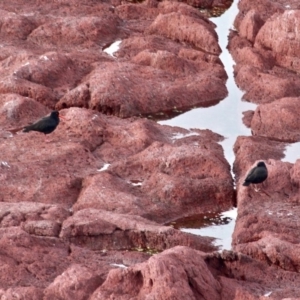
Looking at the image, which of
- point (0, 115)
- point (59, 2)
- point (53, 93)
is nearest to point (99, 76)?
point (53, 93)

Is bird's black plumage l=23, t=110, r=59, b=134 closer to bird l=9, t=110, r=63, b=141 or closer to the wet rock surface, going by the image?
bird l=9, t=110, r=63, b=141

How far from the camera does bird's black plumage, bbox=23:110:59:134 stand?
27.6 m

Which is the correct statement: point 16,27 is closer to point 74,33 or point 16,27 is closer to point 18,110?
point 74,33

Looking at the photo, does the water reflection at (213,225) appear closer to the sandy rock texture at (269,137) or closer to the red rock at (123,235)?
the sandy rock texture at (269,137)

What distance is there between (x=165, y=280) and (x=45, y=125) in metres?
11.8

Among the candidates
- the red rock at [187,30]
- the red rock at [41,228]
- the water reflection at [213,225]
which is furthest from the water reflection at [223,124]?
the red rock at [41,228]

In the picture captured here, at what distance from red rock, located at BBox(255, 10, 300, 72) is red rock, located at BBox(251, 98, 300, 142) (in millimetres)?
5300

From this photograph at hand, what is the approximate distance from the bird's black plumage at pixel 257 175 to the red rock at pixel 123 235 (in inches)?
102

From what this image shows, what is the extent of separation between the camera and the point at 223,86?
34.0 metres

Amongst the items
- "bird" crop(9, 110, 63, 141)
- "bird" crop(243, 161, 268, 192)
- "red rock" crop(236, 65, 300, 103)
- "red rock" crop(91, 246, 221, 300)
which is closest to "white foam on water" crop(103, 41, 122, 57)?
"red rock" crop(236, 65, 300, 103)

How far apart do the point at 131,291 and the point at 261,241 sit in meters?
5.03

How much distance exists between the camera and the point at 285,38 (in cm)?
3575

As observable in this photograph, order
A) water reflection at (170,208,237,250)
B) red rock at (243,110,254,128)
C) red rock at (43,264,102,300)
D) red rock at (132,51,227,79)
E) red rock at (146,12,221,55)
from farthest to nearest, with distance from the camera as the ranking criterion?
red rock at (146,12,221,55) < red rock at (132,51,227,79) < red rock at (243,110,254,128) < water reflection at (170,208,237,250) < red rock at (43,264,102,300)

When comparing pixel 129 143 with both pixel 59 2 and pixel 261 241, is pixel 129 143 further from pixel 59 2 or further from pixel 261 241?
pixel 59 2
